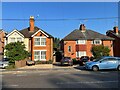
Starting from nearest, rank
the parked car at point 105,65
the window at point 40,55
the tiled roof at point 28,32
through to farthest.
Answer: the parked car at point 105,65 → the window at point 40,55 → the tiled roof at point 28,32

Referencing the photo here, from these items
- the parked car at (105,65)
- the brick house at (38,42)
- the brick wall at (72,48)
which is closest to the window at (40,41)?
the brick house at (38,42)

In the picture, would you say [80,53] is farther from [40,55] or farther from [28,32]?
[28,32]

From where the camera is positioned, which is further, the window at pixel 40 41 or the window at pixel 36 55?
the window at pixel 40 41

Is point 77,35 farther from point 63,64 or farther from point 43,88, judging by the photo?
point 43,88

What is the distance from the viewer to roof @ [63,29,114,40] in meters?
55.4

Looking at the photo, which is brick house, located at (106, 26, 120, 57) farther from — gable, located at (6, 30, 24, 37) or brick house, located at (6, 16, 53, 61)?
gable, located at (6, 30, 24, 37)

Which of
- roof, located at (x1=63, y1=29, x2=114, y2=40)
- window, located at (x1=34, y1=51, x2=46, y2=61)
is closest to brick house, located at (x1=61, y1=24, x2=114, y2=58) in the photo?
roof, located at (x1=63, y1=29, x2=114, y2=40)

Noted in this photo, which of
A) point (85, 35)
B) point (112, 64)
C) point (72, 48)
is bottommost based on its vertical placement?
point (112, 64)

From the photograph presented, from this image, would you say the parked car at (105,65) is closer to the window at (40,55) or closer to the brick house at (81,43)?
the window at (40,55)

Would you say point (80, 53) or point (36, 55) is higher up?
point (80, 53)

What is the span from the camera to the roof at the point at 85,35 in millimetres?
55438

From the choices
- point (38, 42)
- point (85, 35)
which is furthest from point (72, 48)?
point (38, 42)

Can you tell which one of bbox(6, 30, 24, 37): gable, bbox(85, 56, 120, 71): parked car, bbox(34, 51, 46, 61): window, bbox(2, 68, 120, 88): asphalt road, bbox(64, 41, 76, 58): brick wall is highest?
bbox(6, 30, 24, 37): gable

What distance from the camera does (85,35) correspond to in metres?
56.6
